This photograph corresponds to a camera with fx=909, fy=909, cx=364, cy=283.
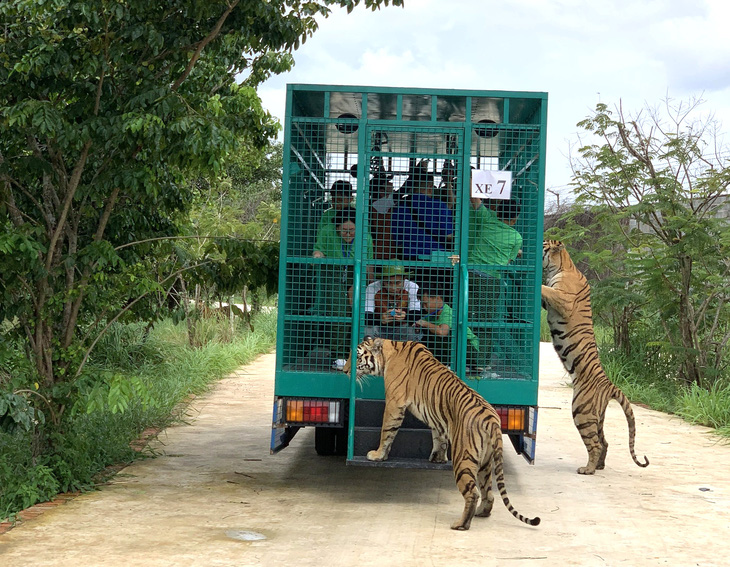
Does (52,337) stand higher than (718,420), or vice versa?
(52,337)

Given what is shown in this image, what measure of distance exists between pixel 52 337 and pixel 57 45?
83.3 inches

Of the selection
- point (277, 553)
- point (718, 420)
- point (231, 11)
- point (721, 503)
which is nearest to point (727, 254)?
point (718, 420)

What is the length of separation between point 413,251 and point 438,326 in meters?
0.59

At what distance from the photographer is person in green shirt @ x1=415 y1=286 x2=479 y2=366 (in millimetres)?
6707

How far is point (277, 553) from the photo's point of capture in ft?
17.0

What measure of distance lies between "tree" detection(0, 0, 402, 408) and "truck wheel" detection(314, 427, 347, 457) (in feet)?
7.44

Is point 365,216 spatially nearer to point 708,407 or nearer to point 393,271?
point 393,271

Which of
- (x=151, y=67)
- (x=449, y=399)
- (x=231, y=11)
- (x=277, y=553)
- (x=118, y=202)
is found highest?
(x=231, y=11)

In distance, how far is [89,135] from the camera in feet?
19.8

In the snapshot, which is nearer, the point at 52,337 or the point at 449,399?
the point at 449,399

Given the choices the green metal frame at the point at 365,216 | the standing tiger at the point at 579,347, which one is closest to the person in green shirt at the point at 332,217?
the green metal frame at the point at 365,216

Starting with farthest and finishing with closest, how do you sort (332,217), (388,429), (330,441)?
(330,441)
(332,217)
(388,429)

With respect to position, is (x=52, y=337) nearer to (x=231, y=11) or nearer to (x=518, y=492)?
(x=231, y=11)

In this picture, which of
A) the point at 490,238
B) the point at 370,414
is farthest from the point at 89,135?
the point at 490,238
